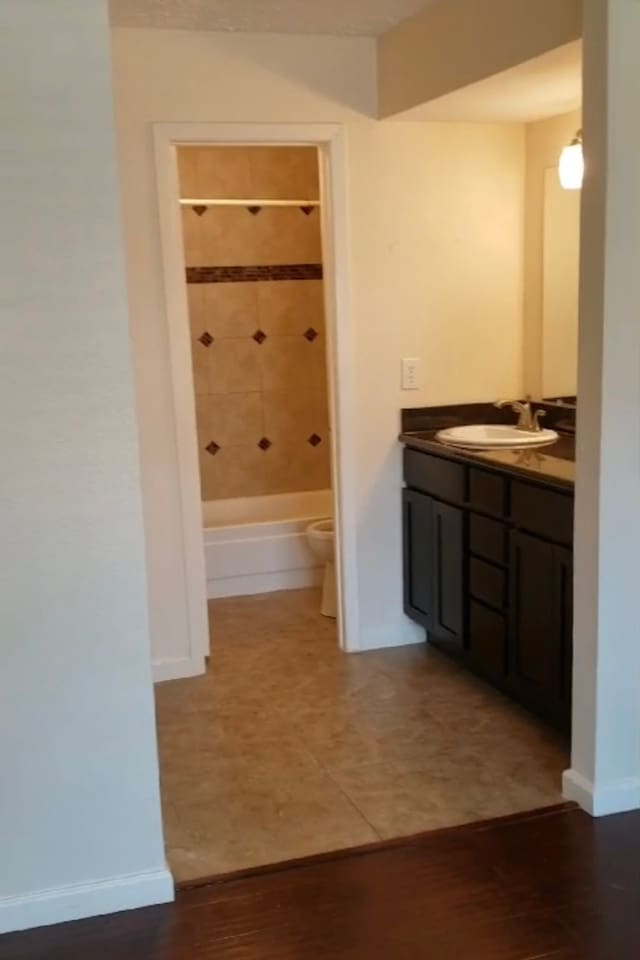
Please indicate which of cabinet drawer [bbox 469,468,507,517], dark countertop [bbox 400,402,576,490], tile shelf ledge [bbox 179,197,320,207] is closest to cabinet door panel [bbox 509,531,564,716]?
cabinet drawer [bbox 469,468,507,517]

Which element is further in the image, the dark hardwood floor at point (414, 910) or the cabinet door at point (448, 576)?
the cabinet door at point (448, 576)

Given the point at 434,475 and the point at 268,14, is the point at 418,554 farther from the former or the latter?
the point at 268,14

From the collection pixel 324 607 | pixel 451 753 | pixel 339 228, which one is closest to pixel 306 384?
pixel 324 607

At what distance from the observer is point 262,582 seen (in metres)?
5.26

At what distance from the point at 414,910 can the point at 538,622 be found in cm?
111

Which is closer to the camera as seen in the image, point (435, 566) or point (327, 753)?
point (327, 753)

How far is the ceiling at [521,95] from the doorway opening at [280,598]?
0.47 m

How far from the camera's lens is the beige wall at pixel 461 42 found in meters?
2.91

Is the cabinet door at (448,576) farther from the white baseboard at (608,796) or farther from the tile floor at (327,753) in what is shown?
the white baseboard at (608,796)

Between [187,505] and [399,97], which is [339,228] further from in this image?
[187,505]

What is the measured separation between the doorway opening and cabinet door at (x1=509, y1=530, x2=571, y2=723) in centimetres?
18

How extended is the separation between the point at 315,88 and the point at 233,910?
2851mm

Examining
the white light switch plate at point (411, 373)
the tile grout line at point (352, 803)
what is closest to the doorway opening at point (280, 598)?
the tile grout line at point (352, 803)

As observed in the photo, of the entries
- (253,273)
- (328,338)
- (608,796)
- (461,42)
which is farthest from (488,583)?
(253,273)
